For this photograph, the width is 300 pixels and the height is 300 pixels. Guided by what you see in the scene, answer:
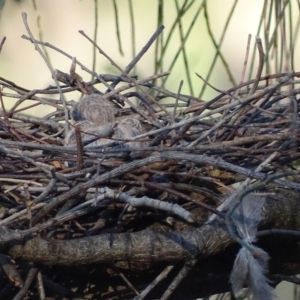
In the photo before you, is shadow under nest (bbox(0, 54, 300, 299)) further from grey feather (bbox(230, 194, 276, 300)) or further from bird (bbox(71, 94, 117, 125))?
bird (bbox(71, 94, 117, 125))

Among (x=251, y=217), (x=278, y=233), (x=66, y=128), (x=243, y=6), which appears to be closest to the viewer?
(x=251, y=217)

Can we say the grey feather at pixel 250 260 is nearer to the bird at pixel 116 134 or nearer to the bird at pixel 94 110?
the bird at pixel 116 134

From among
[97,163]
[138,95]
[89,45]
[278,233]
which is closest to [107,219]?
[97,163]

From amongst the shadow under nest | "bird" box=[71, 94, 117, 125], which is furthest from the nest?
"bird" box=[71, 94, 117, 125]

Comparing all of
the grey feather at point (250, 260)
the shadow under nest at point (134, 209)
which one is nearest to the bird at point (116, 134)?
the shadow under nest at point (134, 209)

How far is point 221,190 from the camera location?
1.04 meters

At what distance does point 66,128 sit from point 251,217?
501 millimetres

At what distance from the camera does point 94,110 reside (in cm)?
135

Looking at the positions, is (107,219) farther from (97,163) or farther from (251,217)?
(251,217)

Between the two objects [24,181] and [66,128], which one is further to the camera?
[66,128]

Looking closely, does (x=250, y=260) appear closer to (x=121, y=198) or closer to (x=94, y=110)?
(x=121, y=198)

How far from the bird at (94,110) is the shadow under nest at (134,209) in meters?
0.20

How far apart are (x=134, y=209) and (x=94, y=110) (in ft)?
1.34

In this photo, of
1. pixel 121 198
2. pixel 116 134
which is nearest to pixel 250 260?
pixel 121 198
